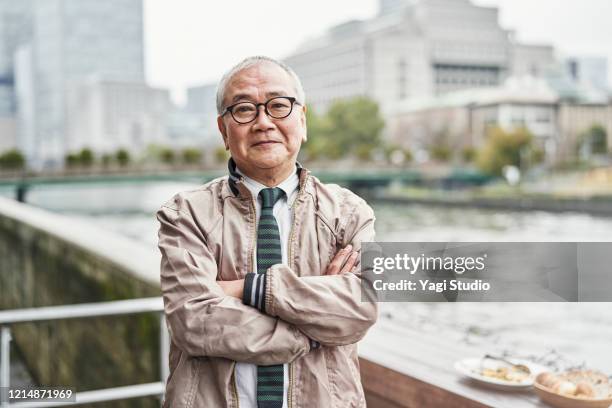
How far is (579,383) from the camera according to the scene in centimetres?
137

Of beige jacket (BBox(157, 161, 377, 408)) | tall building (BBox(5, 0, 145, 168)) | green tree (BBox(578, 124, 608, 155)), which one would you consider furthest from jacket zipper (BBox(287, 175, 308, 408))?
tall building (BBox(5, 0, 145, 168))

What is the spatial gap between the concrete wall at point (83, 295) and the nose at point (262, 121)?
206 centimetres

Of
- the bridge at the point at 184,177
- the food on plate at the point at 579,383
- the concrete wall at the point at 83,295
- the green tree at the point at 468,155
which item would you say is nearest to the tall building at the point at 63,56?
the bridge at the point at 184,177

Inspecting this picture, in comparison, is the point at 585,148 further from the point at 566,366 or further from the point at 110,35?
the point at 566,366

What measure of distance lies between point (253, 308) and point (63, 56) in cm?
4443

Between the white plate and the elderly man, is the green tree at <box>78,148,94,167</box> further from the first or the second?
the elderly man

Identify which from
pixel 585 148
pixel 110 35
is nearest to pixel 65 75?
pixel 110 35

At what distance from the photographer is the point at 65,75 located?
43.3 meters

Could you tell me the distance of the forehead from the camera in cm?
106

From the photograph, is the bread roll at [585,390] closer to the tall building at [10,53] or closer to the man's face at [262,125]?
the man's face at [262,125]

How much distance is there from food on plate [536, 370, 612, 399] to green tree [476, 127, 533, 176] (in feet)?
100

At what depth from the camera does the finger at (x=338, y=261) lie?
3.51 ft

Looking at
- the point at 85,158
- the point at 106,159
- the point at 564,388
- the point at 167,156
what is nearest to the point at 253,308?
the point at 564,388

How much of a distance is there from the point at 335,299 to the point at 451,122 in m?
39.7
